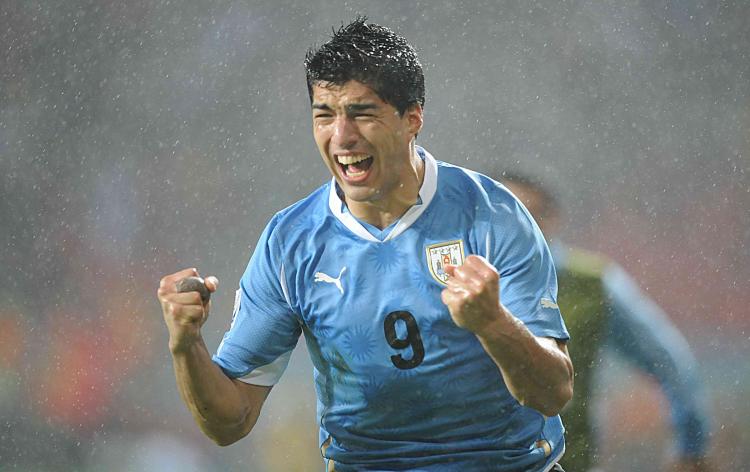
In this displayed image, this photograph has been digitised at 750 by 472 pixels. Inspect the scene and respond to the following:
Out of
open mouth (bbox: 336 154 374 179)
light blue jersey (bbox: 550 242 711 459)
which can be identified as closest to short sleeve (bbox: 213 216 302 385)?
open mouth (bbox: 336 154 374 179)

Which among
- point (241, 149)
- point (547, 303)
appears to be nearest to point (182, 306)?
point (547, 303)

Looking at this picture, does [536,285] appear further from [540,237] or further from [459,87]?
[459,87]

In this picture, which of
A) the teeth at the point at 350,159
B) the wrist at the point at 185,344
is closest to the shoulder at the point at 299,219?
the teeth at the point at 350,159

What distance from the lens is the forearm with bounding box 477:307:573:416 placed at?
278 cm

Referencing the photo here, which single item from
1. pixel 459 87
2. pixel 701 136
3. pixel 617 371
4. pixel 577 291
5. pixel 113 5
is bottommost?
pixel 617 371

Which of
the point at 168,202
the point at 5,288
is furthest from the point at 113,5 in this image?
the point at 5,288

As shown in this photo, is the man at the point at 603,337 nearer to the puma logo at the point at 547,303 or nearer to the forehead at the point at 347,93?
the puma logo at the point at 547,303

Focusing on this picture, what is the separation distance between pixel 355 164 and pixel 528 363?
71 cm

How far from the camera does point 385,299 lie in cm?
317

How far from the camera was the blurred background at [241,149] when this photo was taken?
21.6 feet

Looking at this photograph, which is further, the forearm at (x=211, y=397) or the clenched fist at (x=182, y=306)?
the forearm at (x=211, y=397)

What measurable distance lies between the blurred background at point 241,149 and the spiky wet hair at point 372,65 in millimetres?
3253

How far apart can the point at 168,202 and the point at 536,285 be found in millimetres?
3903

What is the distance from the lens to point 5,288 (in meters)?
6.73
